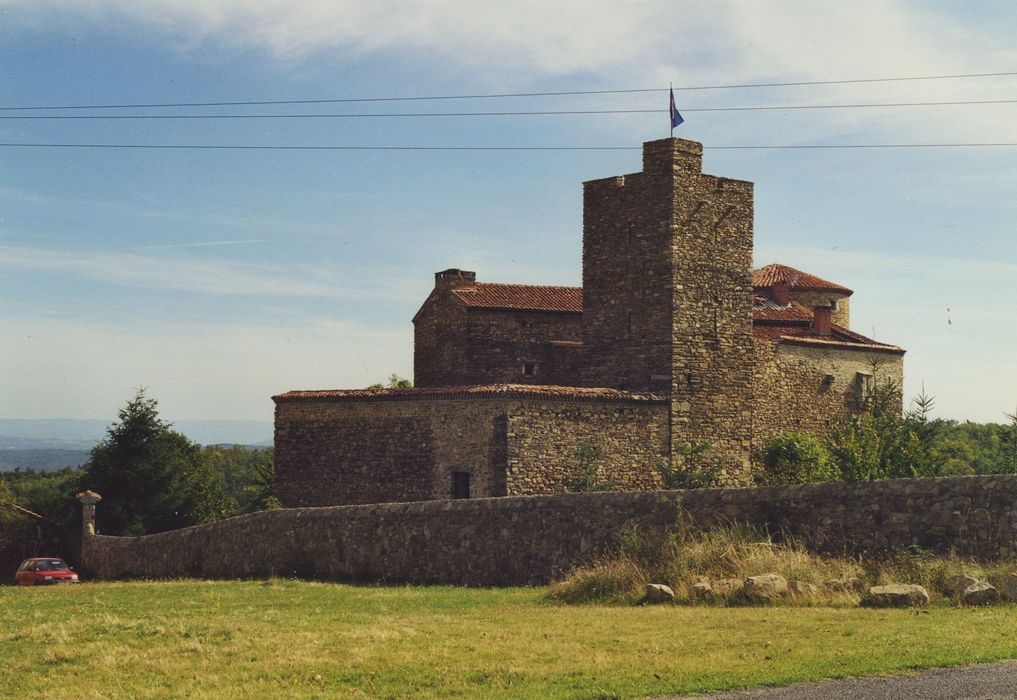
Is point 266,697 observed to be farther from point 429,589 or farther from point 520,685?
point 429,589

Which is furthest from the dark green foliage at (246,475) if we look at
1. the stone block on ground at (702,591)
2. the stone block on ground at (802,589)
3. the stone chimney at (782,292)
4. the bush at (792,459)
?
the stone chimney at (782,292)

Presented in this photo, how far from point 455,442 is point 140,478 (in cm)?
1542

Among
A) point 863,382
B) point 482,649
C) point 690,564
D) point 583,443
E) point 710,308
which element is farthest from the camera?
point 863,382

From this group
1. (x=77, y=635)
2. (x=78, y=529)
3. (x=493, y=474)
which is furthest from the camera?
(x=78, y=529)

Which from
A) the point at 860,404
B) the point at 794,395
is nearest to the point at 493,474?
the point at 794,395

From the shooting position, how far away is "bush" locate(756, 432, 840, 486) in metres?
29.6

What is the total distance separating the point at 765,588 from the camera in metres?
17.0

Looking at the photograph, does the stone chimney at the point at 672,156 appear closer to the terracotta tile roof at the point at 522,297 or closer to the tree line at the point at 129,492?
the terracotta tile roof at the point at 522,297

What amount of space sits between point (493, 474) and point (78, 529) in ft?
55.6

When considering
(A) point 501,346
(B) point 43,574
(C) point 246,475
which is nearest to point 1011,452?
(A) point 501,346

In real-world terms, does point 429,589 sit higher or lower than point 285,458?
lower

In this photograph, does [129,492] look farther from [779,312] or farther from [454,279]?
[779,312]

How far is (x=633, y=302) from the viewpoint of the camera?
35062mm

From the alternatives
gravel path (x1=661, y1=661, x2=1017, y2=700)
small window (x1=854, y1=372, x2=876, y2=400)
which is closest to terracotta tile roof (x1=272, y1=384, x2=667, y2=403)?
small window (x1=854, y1=372, x2=876, y2=400)
